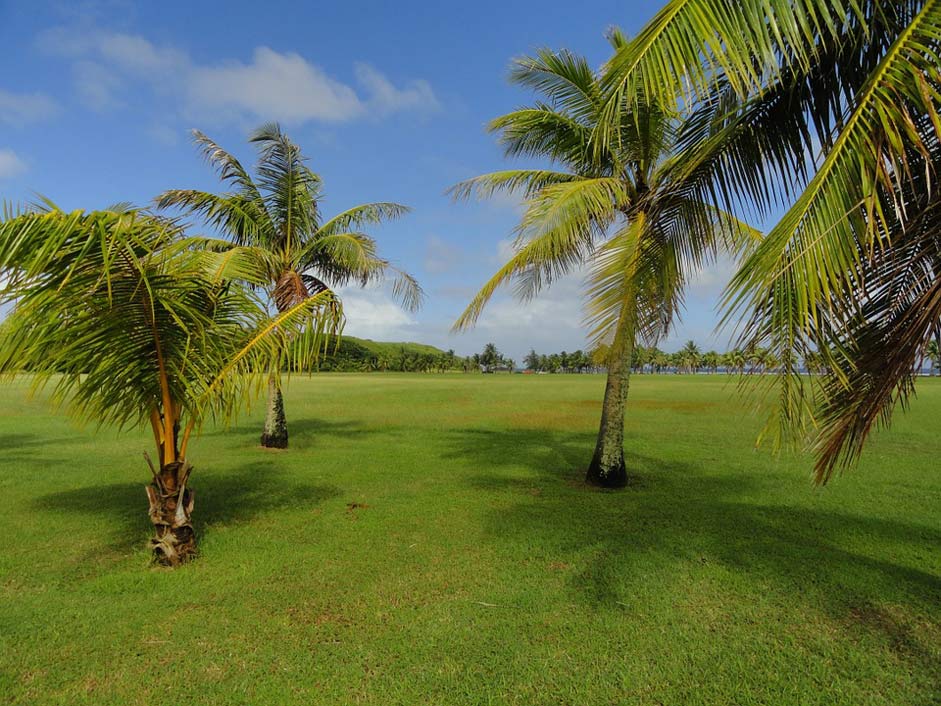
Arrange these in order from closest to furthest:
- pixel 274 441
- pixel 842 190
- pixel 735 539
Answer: pixel 842 190 < pixel 735 539 < pixel 274 441

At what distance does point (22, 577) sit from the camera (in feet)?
18.9

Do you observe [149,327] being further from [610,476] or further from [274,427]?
[274,427]

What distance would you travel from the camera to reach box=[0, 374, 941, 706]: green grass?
3.90 m

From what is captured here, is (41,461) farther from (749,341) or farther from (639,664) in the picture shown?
(749,341)

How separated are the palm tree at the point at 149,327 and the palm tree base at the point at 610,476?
6.11 metres

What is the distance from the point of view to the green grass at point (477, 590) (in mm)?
3904

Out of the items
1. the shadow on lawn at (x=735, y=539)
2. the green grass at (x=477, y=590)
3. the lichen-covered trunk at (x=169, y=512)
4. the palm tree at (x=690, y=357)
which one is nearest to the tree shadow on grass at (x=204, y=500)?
the green grass at (x=477, y=590)

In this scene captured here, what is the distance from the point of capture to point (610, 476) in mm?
10102

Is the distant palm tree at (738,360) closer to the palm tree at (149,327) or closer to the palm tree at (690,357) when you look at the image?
the palm tree at (149,327)

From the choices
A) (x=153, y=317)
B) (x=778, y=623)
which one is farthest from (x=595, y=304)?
(x=153, y=317)

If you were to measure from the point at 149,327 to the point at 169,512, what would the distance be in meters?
2.07

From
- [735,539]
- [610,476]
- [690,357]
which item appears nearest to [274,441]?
[610,476]

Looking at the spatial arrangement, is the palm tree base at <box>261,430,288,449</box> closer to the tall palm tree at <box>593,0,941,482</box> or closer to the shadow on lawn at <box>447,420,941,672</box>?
the shadow on lawn at <box>447,420,941,672</box>

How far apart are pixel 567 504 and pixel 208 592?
5427 mm
